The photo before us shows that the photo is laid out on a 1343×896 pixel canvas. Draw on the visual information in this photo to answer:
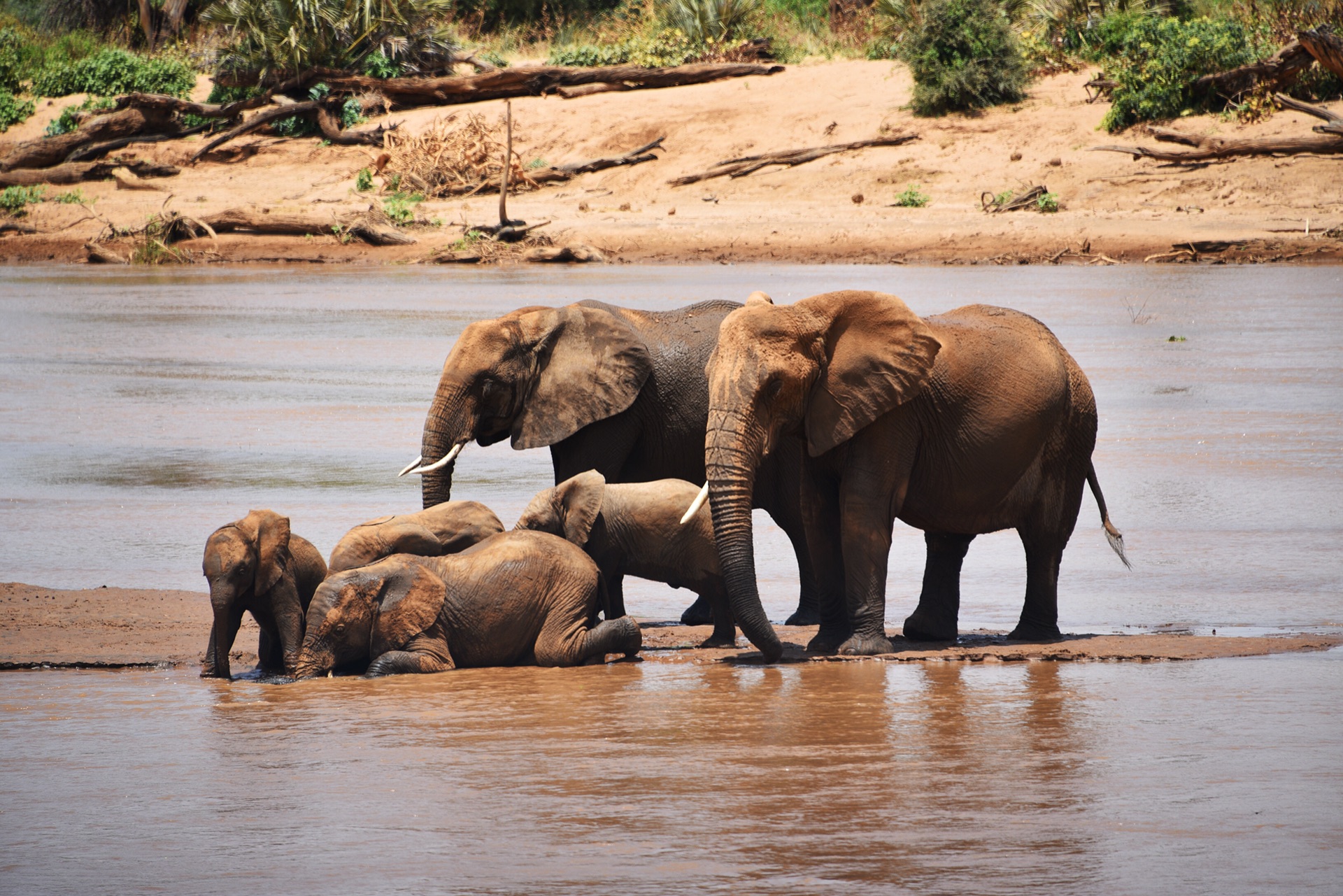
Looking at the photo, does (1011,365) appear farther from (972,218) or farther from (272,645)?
(972,218)

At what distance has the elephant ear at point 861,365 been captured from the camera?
7.26 m

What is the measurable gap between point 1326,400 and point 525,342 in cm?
902

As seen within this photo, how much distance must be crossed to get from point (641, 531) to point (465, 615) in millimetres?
973

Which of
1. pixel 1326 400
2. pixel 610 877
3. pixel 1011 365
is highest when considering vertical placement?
pixel 1011 365

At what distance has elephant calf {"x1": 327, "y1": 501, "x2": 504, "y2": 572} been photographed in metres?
7.56

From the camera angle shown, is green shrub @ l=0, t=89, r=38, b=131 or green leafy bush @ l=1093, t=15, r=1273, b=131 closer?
green leafy bush @ l=1093, t=15, r=1273, b=131

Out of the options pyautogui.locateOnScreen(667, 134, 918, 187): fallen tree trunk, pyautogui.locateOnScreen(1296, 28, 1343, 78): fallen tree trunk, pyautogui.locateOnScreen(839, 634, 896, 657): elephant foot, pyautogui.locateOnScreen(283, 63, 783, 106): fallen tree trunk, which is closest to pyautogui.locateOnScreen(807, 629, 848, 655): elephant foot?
pyautogui.locateOnScreen(839, 634, 896, 657): elephant foot

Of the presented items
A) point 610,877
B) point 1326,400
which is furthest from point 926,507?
point 1326,400

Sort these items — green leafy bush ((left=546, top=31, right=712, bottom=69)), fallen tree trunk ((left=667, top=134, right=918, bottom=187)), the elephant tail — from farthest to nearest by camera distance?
1. green leafy bush ((left=546, top=31, right=712, bottom=69))
2. fallen tree trunk ((left=667, top=134, right=918, bottom=187))
3. the elephant tail

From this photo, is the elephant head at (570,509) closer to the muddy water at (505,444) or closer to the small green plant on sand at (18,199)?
the muddy water at (505,444)

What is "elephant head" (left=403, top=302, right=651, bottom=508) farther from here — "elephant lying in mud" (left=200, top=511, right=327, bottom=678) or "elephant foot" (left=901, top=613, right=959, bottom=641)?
"elephant foot" (left=901, top=613, right=959, bottom=641)

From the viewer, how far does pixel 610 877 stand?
14.6 feet

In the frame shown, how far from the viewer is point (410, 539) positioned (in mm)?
7594

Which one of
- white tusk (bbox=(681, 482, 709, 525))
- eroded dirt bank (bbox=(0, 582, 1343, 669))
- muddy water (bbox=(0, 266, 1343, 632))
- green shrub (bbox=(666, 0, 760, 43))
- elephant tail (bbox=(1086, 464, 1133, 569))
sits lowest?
muddy water (bbox=(0, 266, 1343, 632))
